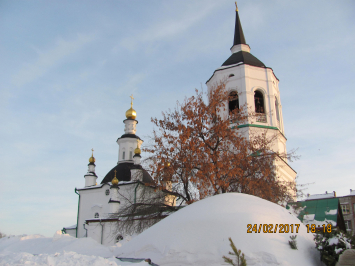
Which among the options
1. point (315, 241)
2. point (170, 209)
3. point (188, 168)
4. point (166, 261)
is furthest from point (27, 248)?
point (315, 241)

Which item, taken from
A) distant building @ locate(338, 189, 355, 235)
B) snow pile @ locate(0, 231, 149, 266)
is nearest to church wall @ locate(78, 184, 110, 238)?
snow pile @ locate(0, 231, 149, 266)

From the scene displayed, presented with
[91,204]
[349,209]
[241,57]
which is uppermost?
[241,57]

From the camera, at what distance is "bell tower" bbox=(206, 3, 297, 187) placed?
18953 millimetres

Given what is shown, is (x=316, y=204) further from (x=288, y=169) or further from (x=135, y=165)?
(x=135, y=165)

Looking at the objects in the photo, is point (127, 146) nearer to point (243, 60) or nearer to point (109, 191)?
point (109, 191)

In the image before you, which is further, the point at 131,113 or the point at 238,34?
the point at 131,113

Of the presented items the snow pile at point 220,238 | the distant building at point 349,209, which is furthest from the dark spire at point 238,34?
the distant building at point 349,209

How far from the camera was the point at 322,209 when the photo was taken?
1109cm

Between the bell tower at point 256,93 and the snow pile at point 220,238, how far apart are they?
10752 mm

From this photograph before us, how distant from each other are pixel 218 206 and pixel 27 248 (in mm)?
10674

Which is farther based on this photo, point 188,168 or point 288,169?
point 288,169

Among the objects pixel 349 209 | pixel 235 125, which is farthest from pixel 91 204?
pixel 349 209

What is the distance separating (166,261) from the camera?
6.80 meters
